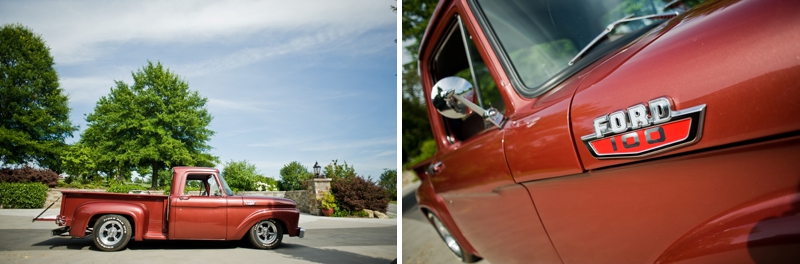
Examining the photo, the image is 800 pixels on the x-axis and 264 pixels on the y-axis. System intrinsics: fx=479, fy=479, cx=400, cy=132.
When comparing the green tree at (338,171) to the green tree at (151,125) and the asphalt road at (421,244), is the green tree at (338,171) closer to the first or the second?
the asphalt road at (421,244)

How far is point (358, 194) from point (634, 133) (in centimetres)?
443

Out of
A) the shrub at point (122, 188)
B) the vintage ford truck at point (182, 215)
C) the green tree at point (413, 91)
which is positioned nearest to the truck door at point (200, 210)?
the vintage ford truck at point (182, 215)

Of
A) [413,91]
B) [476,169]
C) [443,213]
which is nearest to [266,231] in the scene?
[443,213]

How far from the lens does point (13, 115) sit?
3.56 m

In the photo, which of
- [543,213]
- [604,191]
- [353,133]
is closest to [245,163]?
[353,133]

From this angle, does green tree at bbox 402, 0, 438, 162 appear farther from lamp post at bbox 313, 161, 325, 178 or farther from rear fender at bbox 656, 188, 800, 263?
rear fender at bbox 656, 188, 800, 263

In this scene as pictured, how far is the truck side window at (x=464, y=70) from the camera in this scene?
2.17m

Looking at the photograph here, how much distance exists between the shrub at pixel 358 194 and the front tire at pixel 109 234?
6.27ft

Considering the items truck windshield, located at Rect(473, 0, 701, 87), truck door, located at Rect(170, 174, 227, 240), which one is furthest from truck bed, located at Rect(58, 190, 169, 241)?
truck windshield, located at Rect(473, 0, 701, 87)

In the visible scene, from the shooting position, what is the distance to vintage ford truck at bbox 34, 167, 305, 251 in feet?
11.4

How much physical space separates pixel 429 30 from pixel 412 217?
362 centimetres

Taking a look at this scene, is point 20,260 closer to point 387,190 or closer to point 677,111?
point 387,190

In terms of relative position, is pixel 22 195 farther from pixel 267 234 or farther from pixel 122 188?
pixel 267 234

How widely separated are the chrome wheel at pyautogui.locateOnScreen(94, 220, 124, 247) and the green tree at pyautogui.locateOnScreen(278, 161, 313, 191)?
1395mm
